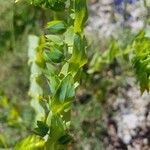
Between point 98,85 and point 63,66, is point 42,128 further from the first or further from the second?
point 98,85

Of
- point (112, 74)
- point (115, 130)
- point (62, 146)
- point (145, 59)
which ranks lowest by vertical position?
point (115, 130)

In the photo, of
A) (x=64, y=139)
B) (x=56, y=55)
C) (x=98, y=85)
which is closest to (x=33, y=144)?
(x=64, y=139)

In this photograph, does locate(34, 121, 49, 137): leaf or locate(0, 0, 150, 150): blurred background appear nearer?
locate(34, 121, 49, 137): leaf

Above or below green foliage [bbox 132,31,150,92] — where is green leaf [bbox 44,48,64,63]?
above

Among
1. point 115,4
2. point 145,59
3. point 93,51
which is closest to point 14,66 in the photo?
point 93,51

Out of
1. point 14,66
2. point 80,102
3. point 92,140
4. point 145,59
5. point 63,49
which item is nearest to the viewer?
point 63,49

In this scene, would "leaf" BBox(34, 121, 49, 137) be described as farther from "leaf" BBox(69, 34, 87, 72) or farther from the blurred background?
the blurred background

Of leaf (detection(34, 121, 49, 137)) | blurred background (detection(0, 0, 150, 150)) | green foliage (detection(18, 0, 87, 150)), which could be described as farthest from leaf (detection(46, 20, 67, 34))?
blurred background (detection(0, 0, 150, 150))

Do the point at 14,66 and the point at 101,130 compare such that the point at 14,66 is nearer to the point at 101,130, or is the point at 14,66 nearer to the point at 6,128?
the point at 6,128
